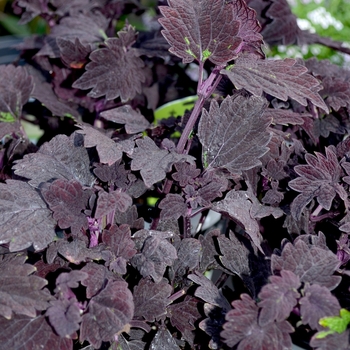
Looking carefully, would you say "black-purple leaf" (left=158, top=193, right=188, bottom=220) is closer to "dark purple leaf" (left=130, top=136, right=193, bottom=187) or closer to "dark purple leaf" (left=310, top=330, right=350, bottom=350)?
"dark purple leaf" (left=130, top=136, right=193, bottom=187)

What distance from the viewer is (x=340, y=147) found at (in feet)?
2.78

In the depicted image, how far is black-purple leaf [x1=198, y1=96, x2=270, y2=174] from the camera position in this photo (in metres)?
0.77

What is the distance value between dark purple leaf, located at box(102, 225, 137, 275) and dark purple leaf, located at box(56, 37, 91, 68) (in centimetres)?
45

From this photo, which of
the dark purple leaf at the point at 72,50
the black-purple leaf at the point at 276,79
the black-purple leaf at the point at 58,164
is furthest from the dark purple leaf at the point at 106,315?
the dark purple leaf at the point at 72,50

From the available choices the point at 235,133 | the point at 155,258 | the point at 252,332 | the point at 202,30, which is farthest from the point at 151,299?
the point at 202,30

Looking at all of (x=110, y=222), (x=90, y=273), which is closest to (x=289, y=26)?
(x=110, y=222)

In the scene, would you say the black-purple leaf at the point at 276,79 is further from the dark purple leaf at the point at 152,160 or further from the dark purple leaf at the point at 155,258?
the dark purple leaf at the point at 155,258

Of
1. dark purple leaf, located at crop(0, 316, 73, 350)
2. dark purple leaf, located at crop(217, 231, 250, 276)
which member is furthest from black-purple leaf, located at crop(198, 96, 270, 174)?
dark purple leaf, located at crop(0, 316, 73, 350)

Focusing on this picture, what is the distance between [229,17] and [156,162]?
9.7 inches

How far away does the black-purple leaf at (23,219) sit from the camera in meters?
0.69

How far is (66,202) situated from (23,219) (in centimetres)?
6

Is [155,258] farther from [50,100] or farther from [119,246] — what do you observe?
[50,100]

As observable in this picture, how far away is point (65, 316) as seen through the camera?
0.64 m

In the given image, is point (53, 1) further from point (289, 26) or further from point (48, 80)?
point (289, 26)
